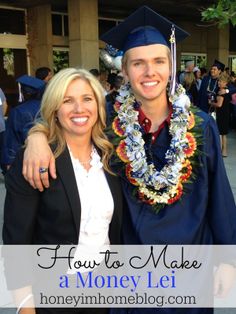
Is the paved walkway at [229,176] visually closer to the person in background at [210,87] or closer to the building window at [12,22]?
the person in background at [210,87]

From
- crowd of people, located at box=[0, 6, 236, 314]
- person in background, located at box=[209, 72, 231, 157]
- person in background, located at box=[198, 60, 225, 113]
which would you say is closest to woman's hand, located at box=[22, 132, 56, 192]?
crowd of people, located at box=[0, 6, 236, 314]

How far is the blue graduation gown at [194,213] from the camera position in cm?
193

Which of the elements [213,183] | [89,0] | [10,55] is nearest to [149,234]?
[213,183]

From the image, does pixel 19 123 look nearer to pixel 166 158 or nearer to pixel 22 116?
pixel 22 116

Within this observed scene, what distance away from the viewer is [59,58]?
1315 cm

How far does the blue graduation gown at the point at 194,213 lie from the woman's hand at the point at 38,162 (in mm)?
415

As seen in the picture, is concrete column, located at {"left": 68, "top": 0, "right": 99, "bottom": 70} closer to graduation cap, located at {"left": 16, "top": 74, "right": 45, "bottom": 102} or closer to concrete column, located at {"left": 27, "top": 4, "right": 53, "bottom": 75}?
concrete column, located at {"left": 27, "top": 4, "right": 53, "bottom": 75}

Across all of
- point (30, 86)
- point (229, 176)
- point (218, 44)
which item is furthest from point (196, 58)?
point (30, 86)

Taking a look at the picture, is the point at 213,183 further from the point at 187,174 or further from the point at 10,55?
the point at 10,55

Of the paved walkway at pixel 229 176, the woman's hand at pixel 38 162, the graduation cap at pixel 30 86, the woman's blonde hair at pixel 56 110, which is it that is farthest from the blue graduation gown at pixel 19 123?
the woman's hand at pixel 38 162

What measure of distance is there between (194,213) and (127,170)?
0.39 meters

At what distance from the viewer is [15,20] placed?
12.1m

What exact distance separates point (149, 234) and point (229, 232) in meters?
0.40

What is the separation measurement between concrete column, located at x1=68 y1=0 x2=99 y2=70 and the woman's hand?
924cm
